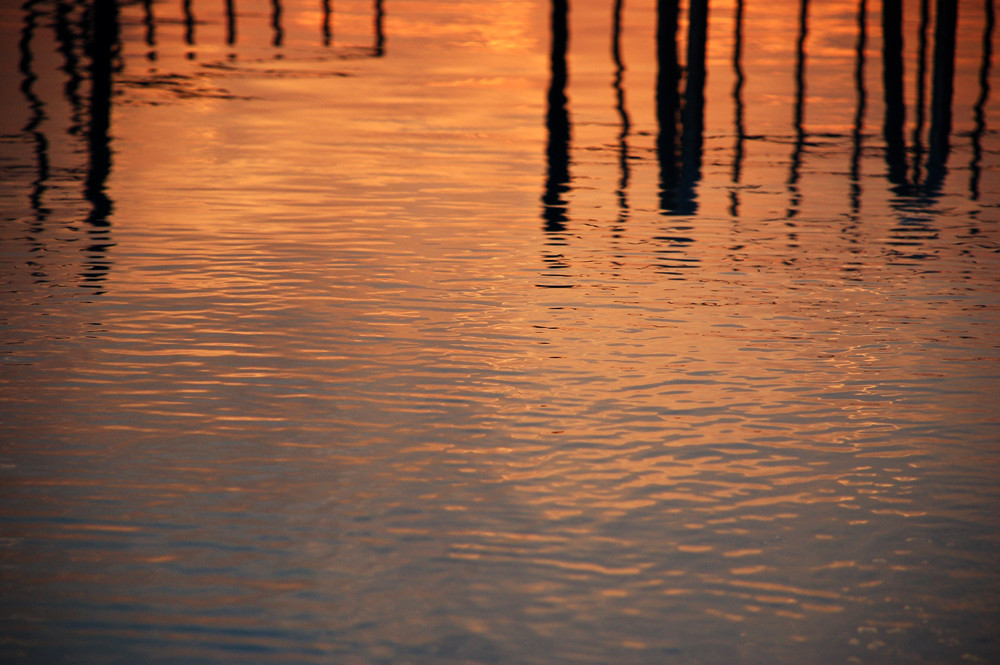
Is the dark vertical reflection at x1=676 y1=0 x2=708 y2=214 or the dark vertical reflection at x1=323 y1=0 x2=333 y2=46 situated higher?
the dark vertical reflection at x1=323 y1=0 x2=333 y2=46

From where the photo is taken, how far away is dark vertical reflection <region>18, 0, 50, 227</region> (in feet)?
34.6

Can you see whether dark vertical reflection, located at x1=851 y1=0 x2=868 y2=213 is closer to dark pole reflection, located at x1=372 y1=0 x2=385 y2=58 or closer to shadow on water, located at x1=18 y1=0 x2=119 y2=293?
shadow on water, located at x1=18 y1=0 x2=119 y2=293

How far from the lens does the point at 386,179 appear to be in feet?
39.1

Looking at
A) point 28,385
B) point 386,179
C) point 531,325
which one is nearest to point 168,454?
point 28,385

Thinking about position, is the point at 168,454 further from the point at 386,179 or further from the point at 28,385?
the point at 386,179

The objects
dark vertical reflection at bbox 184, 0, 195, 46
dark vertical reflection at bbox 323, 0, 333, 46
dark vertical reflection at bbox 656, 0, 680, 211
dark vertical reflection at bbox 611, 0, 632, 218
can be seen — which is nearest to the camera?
dark vertical reflection at bbox 611, 0, 632, 218

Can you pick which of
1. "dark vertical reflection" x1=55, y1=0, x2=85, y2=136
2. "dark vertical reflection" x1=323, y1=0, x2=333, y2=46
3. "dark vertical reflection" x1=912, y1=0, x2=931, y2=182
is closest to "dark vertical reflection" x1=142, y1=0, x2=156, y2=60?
"dark vertical reflection" x1=55, y1=0, x2=85, y2=136

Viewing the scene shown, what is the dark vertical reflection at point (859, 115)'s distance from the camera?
11867 millimetres

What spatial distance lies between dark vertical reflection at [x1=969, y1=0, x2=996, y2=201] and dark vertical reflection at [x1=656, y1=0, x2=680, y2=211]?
9.97ft

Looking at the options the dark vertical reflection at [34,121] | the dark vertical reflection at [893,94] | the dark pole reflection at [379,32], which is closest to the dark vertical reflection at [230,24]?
the dark pole reflection at [379,32]

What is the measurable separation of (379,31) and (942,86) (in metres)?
10.6

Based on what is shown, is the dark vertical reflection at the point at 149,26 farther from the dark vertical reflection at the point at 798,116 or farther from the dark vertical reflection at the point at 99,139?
the dark vertical reflection at the point at 798,116

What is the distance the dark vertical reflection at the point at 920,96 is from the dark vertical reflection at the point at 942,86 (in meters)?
0.12

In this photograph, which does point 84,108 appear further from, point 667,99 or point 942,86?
point 942,86
